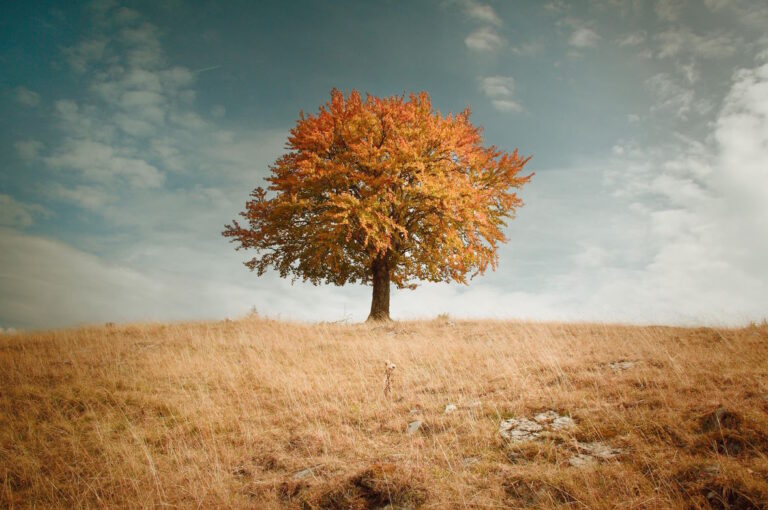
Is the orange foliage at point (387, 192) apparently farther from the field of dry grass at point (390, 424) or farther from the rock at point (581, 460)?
the rock at point (581, 460)

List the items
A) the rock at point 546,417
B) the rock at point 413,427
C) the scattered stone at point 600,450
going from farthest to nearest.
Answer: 1. the rock at point 413,427
2. the rock at point 546,417
3. the scattered stone at point 600,450

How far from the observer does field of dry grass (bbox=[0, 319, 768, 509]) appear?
4074 mm

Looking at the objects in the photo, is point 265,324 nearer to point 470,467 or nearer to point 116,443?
point 116,443

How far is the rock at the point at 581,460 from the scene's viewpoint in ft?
14.1

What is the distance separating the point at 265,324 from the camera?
15547 mm

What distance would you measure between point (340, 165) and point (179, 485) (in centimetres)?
1292

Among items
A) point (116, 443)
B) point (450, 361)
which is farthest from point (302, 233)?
point (116, 443)

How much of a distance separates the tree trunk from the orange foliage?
21 centimetres

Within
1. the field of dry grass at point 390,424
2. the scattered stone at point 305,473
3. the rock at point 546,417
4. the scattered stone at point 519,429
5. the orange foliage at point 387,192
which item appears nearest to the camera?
the field of dry grass at point 390,424

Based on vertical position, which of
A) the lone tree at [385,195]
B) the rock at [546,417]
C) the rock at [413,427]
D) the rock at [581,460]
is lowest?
the rock at [413,427]

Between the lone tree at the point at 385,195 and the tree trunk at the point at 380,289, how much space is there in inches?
1.9

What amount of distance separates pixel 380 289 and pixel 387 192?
195 inches

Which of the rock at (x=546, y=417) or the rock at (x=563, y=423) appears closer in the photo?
the rock at (x=563, y=423)

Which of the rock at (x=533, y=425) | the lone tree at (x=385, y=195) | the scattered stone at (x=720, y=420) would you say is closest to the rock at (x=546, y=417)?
the rock at (x=533, y=425)
